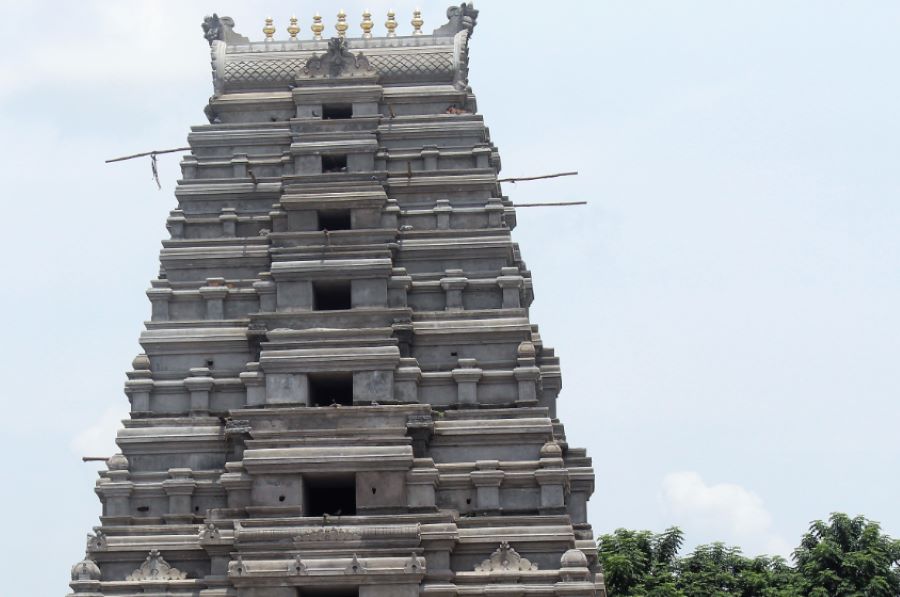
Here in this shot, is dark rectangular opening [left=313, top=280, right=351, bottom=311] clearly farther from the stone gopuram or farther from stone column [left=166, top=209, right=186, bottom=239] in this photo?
stone column [left=166, top=209, right=186, bottom=239]

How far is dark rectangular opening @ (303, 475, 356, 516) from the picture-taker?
155 feet

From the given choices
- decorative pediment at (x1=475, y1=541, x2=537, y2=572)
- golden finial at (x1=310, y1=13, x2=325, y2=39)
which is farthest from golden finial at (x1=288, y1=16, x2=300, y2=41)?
decorative pediment at (x1=475, y1=541, x2=537, y2=572)

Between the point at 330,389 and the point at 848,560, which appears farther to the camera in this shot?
the point at 848,560

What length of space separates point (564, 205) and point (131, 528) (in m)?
17.0

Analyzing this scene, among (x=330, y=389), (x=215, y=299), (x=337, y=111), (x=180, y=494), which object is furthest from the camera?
(x=337, y=111)

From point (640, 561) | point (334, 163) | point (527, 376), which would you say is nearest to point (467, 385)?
point (527, 376)

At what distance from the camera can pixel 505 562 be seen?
45812mm

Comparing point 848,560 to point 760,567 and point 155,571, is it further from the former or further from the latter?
point 155,571

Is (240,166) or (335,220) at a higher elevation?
(240,166)

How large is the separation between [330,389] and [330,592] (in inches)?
265

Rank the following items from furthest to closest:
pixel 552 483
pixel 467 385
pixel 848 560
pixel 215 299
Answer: pixel 848 560, pixel 215 299, pixel 467 385, pixel 552 483

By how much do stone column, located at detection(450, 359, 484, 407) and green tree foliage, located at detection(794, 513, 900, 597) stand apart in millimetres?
18647

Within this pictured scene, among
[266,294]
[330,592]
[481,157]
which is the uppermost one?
[481,157]

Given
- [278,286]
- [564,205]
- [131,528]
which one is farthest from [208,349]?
[564,205]
